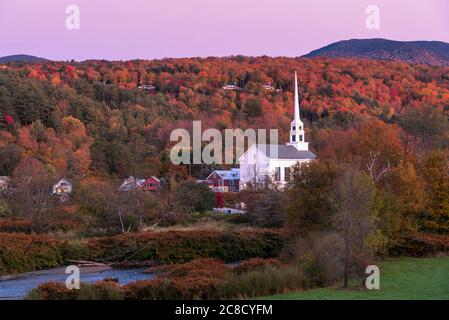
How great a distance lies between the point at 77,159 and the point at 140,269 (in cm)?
4093

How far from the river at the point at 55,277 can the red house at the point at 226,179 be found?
39.9m

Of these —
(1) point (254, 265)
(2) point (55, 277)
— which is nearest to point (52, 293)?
(1) point (254, 265)

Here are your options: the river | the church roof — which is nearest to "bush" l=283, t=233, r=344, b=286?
the river

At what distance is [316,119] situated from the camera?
381ft

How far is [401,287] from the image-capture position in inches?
1107

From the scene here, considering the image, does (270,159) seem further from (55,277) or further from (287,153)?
(55,277)

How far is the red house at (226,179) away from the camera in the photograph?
82125 mm

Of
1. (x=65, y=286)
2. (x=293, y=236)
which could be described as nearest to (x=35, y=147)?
(x=293, y=236)

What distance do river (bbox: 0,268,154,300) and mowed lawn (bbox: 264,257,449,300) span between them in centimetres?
1098

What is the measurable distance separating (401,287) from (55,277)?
17.7 metres

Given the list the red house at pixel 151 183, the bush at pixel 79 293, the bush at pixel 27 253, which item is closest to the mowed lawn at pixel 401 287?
the bush at pixel 79 293

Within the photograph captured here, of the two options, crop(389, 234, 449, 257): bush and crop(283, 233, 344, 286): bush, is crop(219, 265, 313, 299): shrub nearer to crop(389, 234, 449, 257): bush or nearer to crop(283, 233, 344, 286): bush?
crop(283, 233, 344, 286): bush

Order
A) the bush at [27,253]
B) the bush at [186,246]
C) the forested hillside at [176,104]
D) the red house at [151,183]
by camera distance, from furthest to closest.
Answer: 1. the forested hillside at [176,104]
2. the red house at [151,183]
3. the bush at [186,246]
4. the bush at [27,253]

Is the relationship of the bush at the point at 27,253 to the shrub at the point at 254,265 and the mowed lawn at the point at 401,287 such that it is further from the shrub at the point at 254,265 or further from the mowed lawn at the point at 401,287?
the mowed lawn at the point at 401,287
